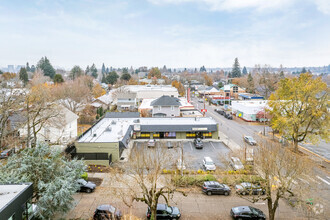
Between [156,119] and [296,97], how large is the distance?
71.9 ft

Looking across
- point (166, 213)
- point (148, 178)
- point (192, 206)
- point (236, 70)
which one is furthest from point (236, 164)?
point (236, 70)

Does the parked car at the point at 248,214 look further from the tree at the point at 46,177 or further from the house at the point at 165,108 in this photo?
the house at the point at 165,108

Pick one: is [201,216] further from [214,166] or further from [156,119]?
[156,119]

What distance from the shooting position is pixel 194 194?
19.2m

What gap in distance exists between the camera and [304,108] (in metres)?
28.3

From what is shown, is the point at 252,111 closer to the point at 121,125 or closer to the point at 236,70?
the point at 121,125

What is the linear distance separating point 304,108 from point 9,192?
31.2 meters

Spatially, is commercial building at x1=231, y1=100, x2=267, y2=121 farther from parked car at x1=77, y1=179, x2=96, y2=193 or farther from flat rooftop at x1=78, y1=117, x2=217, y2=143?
parked car at x1=77, y1=179, x2=96, y2=193

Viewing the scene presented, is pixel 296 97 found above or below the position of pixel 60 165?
Answer: above

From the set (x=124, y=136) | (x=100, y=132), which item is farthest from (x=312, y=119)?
(x=100, y=132)

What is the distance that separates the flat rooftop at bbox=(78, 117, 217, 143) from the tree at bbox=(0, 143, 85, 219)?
1085 centimetres

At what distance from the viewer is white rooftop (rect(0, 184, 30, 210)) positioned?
37.1 ft

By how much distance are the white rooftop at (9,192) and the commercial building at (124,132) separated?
39.4 feet

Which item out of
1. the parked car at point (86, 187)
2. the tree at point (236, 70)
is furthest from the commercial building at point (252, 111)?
the tree at point (236, 70)
